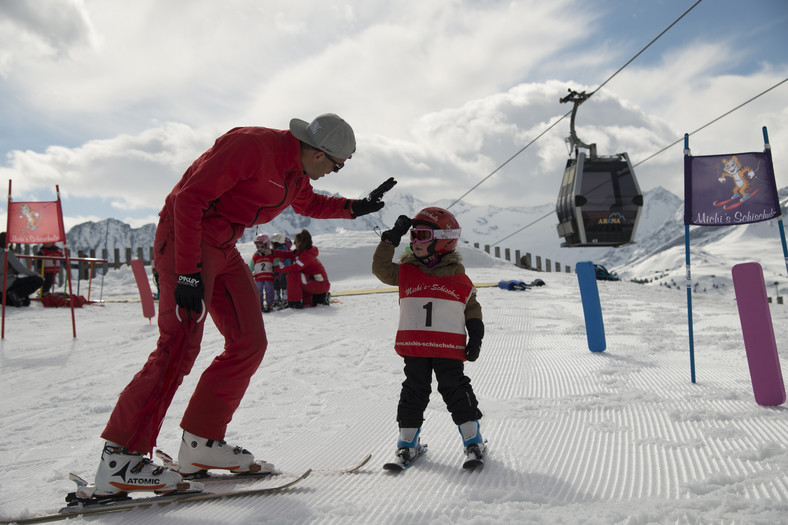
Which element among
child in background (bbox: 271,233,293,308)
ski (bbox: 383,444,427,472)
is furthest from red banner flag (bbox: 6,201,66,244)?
ski (bbox: 383,444,427,472)

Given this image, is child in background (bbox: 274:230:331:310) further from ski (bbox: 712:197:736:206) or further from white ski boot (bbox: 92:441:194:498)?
white ski boot (bbox: 92:441:194:498)

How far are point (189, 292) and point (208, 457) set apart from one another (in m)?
0.80

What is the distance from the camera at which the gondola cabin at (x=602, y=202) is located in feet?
52.3

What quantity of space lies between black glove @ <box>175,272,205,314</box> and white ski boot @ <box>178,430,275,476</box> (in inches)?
25.3

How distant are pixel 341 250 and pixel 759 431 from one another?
18.5 m

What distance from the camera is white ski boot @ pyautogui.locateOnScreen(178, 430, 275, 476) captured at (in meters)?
2.44

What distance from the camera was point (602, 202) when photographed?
636 inches

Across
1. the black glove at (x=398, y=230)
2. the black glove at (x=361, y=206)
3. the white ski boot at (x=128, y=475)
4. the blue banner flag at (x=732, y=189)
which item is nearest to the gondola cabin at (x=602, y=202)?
the blue banner flag at (x=732, y=189)

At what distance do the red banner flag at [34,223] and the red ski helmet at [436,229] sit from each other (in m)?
7.74

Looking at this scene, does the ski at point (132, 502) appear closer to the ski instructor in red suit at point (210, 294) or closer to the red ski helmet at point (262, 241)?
the ski instructor in red suit at point (210, 294)

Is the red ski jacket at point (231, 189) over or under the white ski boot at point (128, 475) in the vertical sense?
over

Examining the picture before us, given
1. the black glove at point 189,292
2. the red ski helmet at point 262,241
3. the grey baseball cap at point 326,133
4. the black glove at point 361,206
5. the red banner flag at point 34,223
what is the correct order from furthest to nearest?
the red ski helmet at point 262,241
the red banner flag at point 34,223
the black glove at point 361,206
the grey baseball cap at point 326,133
the black glove at point 189,292

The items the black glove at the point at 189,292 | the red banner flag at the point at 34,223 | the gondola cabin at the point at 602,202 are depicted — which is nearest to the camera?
the black glove at the point at 189,292

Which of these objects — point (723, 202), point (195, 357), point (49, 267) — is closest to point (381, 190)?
point (195, 357)
